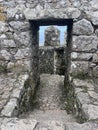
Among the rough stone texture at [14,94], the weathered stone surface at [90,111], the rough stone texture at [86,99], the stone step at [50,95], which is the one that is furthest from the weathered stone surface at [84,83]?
the rough stone texture at [14,94]

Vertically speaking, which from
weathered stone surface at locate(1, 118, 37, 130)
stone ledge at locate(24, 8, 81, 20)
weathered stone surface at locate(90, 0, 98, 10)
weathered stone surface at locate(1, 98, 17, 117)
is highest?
weathered stone surface at locate(90, 0, 98, 10)

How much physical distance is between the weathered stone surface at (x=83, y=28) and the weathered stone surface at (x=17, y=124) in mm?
2300

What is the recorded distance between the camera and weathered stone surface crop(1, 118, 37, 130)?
3080mm

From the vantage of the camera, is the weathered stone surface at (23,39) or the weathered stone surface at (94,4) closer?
the weathered stone surface at (94,4)

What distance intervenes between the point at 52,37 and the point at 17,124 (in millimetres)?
6984

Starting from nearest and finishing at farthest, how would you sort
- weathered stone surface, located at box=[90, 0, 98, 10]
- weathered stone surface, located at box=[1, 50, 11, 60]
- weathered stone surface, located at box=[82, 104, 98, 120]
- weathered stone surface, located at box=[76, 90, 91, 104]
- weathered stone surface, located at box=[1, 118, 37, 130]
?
1. weathered stone surface, located at box=[1, 118, 37, 130]
2. weathered stone surface, located at box=[82, 104, 98, 120]
3. weathered stone surface, located at box=[76, 90, 91, 104]
4. weathered stone surface, located at box=[90, 0, 98, 10]
5. weathered stone surface, located at box=[1, 50, 11, 60]

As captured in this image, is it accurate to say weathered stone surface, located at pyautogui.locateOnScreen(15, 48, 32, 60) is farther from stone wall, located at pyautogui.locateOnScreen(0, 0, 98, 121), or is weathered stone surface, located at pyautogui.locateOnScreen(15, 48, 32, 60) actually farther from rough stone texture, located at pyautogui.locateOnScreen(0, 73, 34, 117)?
rough stone texture, located at pyautogui.locateOnScreen(0, 73, 34, 117)

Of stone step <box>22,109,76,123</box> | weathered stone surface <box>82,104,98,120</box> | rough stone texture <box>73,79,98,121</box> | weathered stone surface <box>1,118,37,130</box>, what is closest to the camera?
weathered stone surface <box>1,118,37,130</box>

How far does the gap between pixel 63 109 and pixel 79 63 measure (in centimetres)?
93

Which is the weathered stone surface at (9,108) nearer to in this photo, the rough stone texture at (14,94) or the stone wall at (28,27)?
the rough stone texture at (14,94)

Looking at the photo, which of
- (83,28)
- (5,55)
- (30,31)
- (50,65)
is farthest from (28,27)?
(50,65)

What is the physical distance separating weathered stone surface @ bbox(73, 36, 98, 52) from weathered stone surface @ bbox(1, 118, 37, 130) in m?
2.20

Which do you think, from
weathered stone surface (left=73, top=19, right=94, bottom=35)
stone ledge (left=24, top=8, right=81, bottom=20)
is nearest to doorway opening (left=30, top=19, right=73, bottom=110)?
stone ledge (left=24, top=8, right=81, bottom=20)

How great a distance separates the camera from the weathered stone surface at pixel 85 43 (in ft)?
16.4
